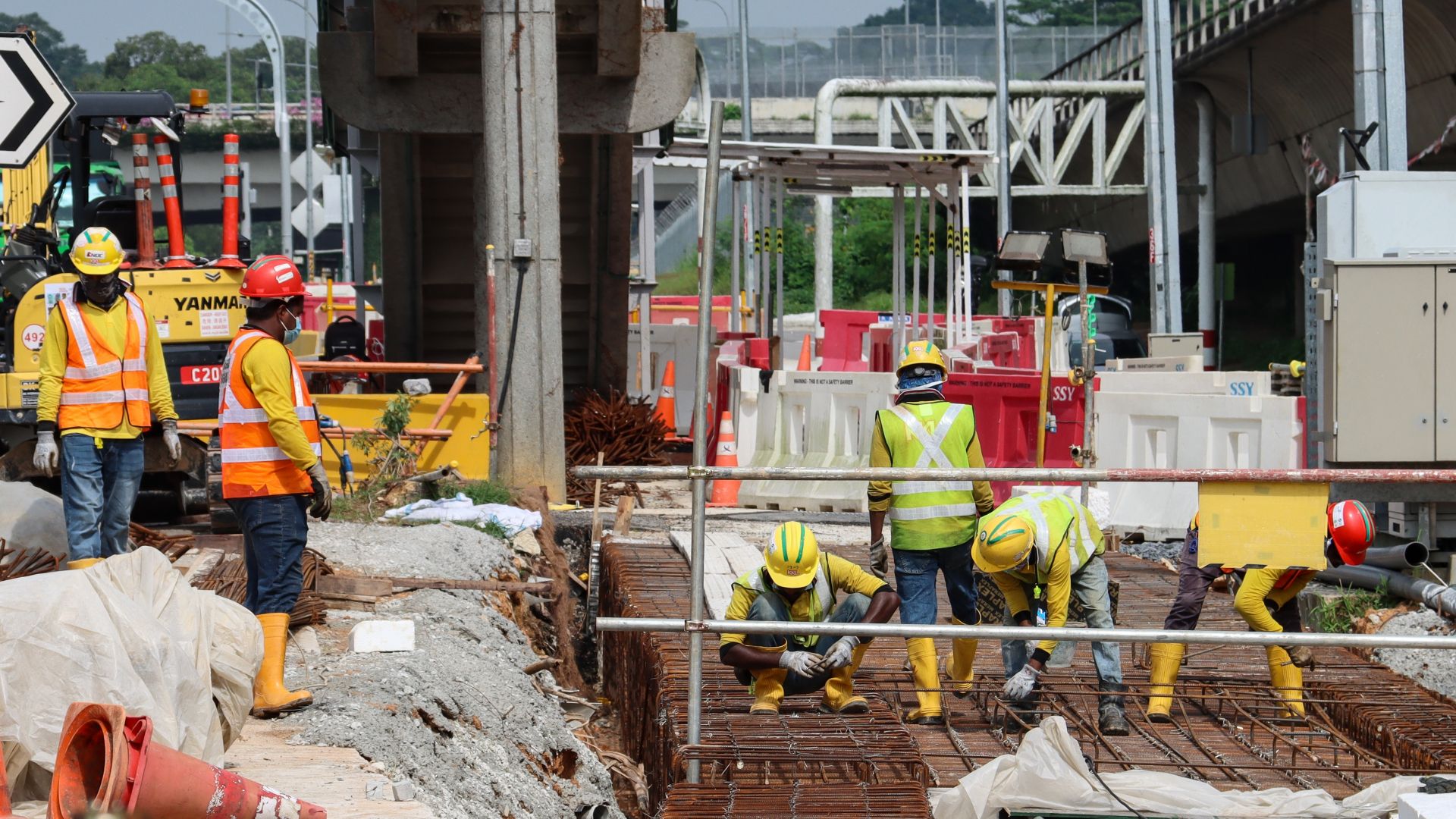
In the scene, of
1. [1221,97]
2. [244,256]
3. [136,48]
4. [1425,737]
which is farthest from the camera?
[136,48]

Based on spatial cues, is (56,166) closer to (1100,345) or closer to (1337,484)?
(1337,484)

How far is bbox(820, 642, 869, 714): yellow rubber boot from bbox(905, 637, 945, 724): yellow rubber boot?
0.88 ft

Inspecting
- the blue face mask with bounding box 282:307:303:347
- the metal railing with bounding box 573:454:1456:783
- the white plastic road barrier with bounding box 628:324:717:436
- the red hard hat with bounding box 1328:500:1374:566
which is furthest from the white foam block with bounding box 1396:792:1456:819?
the white plastic road barrier with bounding box 628:324:717:436

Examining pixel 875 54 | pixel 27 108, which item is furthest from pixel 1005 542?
pixel 875 54

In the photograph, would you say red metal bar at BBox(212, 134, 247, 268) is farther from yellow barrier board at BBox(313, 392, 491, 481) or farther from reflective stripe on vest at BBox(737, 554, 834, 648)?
reflective stripe on vest at BBox(737, 554, 834, 648)

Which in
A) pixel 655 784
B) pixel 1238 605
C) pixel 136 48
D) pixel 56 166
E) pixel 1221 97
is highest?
pixel 136 48

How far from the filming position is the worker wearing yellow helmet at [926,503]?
758cm

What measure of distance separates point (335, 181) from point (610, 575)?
142 ft

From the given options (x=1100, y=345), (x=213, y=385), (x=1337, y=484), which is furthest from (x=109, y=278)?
(x=1100, y=345)

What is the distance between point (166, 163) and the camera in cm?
1238

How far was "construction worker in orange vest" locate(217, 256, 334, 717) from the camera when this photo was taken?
6617mm

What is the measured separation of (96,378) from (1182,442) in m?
8.16

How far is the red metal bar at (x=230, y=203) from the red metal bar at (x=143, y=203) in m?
0.45

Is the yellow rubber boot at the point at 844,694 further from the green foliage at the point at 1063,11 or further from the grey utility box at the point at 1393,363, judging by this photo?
the green foliage at the point at 1063,11
